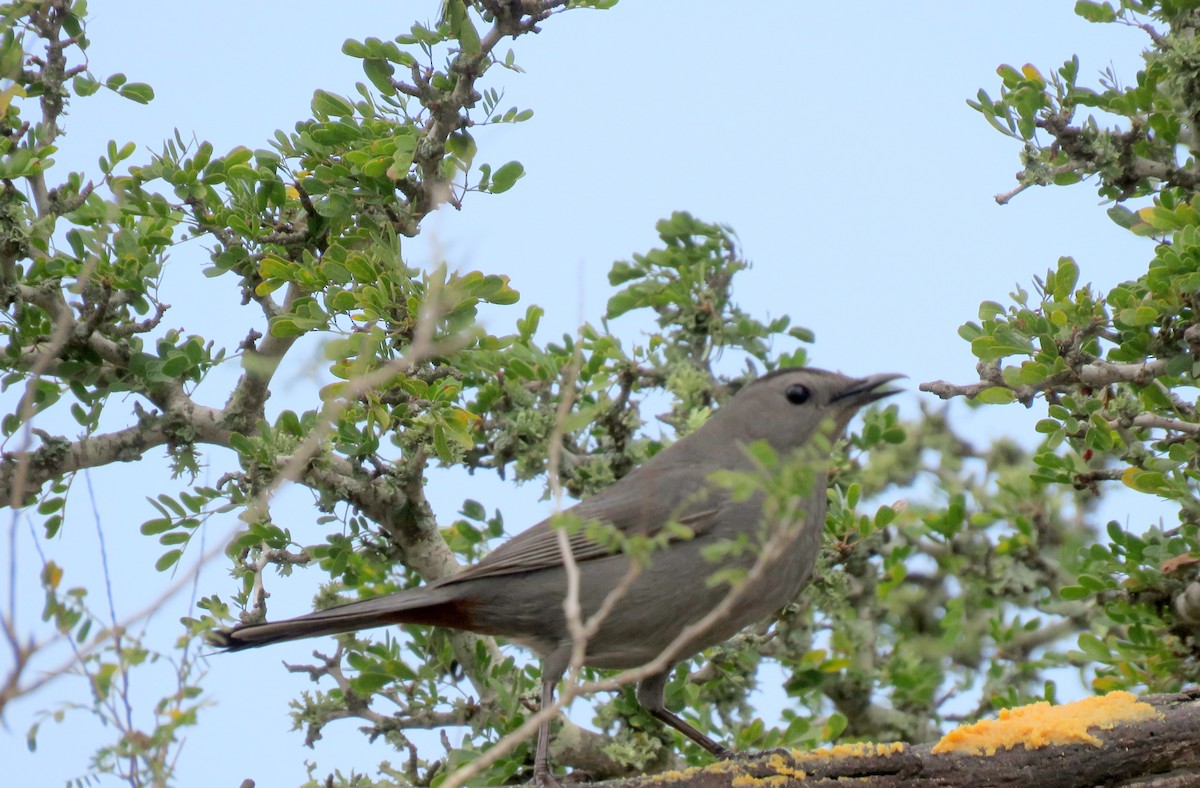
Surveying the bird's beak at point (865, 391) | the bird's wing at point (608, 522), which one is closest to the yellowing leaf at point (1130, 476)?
the bird's beak at point (865, 391)

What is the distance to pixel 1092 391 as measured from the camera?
4.55 m

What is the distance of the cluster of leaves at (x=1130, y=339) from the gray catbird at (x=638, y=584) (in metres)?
0.84

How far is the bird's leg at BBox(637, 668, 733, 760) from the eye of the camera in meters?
4.98

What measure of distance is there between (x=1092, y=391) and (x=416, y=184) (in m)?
2.62

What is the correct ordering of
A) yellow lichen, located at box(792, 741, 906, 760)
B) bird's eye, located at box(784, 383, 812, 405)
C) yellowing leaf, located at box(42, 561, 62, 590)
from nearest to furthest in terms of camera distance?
yellowing leaf, located at box(42, 561, 62, 590) → yellow lichen, located at box(792, 741, 906, 760) → bird's eye, located at box(784, 383, 812, 405)

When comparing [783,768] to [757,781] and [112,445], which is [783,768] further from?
[112,445]

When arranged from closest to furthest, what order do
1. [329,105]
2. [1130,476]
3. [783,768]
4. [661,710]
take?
1. [783,768]
2. [1130,476]
3. [329,105]
4. [661,710]

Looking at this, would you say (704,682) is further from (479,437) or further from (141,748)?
(141,748)

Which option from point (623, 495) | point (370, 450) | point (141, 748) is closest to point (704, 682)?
point (623, 495)

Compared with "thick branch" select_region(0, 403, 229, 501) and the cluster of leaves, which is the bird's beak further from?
"thick branch" select_region(0, 403, 229, 501)

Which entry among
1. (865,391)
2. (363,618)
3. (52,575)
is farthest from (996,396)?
(52,575)

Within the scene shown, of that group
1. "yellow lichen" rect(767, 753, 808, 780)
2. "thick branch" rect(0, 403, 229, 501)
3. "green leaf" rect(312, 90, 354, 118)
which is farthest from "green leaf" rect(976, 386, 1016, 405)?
"thick branch" rect(0, 403, 229, 501)

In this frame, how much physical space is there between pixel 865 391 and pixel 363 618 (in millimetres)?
2264

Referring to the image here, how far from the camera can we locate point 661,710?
5082 mm
